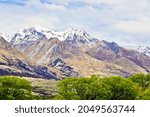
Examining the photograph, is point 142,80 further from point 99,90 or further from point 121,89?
point 99,90

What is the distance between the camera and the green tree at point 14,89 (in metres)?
72.9

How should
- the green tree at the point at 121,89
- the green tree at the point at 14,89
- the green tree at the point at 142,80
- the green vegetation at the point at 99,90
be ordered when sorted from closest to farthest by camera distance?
the green tree at the point at 14,89 < the green vegetation at the point at 99,90 < the green tree at the point at 121,89 < the green tree at the point at 142,80

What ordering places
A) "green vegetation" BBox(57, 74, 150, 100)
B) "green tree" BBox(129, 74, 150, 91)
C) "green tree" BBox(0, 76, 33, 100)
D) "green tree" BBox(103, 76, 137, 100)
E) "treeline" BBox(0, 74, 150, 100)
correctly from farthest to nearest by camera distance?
1. "green tree" BBox(129, 74, 150, 91)
2. "green tree" BBox(103, 76, 137, 100)
3. "green vegetation" BBox(57, 74, 150, 100)
4. "treeline" BBox(0, 74, 150, 100)
5. "green tree" BBox(0, 76, 33, 100)

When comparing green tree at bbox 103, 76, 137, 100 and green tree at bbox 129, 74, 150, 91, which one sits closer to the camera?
green tree at bbox 103, 76, 137, 100

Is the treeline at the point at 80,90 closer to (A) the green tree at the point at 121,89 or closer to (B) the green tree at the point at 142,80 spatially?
(A) the green tree at the point at 121,89

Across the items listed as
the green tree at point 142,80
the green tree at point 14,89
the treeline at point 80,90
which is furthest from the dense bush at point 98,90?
the green tree at point 142,80

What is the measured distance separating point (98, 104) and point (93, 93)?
6480cm

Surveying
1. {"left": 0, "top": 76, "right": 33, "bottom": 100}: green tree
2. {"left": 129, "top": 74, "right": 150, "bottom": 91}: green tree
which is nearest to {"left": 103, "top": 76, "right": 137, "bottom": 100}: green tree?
{"left": 0, "top": 76, "right": 33, "bottom": 100}: green tree

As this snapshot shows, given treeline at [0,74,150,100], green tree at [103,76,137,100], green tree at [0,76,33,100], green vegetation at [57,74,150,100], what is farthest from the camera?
green tree at [103,76,137,100]

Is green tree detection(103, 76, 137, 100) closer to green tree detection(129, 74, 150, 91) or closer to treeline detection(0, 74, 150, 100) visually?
treeline detection(0, 74, 150, 100)

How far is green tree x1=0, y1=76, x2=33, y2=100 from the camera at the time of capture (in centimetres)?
7288

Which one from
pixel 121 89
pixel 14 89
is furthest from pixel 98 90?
pixel 14 89

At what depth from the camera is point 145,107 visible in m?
11.0

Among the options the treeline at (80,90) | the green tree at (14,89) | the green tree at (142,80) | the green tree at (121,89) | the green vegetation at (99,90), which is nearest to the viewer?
the green tree at (14,89)
